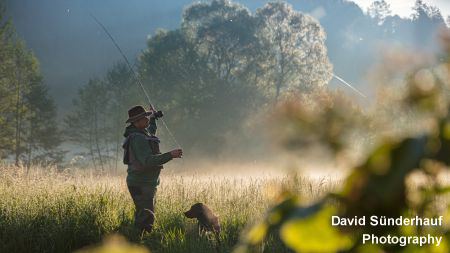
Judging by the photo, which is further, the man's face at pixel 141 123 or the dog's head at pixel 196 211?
the man's face at pixel 141 123

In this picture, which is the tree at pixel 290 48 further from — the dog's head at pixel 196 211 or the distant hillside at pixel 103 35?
the distant hillside at pixel 103 35

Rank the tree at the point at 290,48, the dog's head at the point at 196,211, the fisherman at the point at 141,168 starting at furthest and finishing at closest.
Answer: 1. the tree at the point at 290,48
2. the fisherman at the point at 141,168
3. the dog's head at the point at 196,211

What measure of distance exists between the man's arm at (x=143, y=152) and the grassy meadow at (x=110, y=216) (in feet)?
2.71

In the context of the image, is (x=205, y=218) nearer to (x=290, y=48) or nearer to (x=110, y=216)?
(x=110, y=216)

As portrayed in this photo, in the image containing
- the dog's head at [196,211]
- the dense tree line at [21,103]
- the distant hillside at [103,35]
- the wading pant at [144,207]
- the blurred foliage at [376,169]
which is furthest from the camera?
the distant hillside at [103,35]

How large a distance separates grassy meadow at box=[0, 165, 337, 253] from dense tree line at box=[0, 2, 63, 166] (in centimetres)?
3006

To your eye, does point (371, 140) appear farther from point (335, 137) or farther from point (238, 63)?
point (238, 63)

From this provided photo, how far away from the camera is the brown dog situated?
21.4ft

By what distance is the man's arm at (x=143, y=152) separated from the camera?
6664 mm

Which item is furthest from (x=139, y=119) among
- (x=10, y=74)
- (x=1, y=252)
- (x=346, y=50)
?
(x=346, y=50)

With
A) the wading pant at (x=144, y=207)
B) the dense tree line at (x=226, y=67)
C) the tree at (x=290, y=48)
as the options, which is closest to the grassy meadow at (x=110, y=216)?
the wading pant at (x=144, y=207)

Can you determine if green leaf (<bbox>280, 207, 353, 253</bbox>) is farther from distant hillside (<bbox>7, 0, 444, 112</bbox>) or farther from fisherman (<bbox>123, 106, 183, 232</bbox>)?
distant hillside (<bbox>7, 0, 444, 112</bbox>)

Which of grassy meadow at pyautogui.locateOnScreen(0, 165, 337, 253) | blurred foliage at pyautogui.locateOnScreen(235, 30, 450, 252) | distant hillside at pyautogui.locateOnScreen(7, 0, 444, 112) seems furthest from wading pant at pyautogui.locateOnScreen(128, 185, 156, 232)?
distant hillside at pyautogui.locateOnScreen(7, 0, 444, 112)

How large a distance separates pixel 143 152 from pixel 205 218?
110cm
